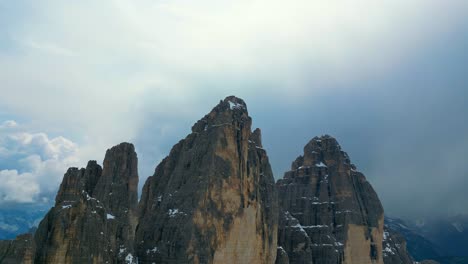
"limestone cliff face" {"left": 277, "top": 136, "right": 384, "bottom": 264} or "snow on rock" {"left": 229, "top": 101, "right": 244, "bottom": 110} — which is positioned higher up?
"snow on rock" {"left": 229, "top": 101, "right": 244, "bottom": 110}

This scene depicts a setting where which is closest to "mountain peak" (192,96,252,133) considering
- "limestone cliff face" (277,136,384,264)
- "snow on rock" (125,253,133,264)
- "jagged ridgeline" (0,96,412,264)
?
"jagged ridgeline" (0,96,412,264)

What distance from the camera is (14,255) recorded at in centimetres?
5194

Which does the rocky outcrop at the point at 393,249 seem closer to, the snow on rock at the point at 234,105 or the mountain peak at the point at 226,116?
the mountain peak at the point at 226,116

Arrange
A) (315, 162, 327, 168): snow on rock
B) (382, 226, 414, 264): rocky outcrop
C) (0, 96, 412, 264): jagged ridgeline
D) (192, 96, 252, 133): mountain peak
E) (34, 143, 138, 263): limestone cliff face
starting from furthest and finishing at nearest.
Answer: (382, 226, 414, 264): rocky outcrop, (315, 162, 327, 168): snow on rock, (192, 96, 252, 133): mountain peak, (0, 96, 412, 264): jagged ridgeline, (34, 143, 138, 263): limestone cliff face

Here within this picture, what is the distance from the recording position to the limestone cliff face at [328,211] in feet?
414

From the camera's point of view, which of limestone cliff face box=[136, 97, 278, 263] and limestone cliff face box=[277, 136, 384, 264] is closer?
limestone cliff face box=[136, 97, 278, 263]

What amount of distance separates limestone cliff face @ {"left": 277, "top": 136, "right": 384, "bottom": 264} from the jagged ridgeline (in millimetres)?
601

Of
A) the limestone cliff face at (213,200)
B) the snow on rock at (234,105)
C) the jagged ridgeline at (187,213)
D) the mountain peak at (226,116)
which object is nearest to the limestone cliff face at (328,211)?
the jagged ridgeline at (187,213)

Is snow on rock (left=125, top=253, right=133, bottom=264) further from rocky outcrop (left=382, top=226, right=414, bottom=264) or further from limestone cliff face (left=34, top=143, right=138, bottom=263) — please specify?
rocky outcrop (left=382, top=226, right=414, bottom=264)

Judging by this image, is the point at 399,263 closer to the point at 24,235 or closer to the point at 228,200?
the point at 228,200

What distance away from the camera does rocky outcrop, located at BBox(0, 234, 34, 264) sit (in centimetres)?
5188

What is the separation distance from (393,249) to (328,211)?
40.8m

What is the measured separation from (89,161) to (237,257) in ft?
Result: 130

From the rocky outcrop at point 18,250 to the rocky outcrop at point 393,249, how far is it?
12933 cm
